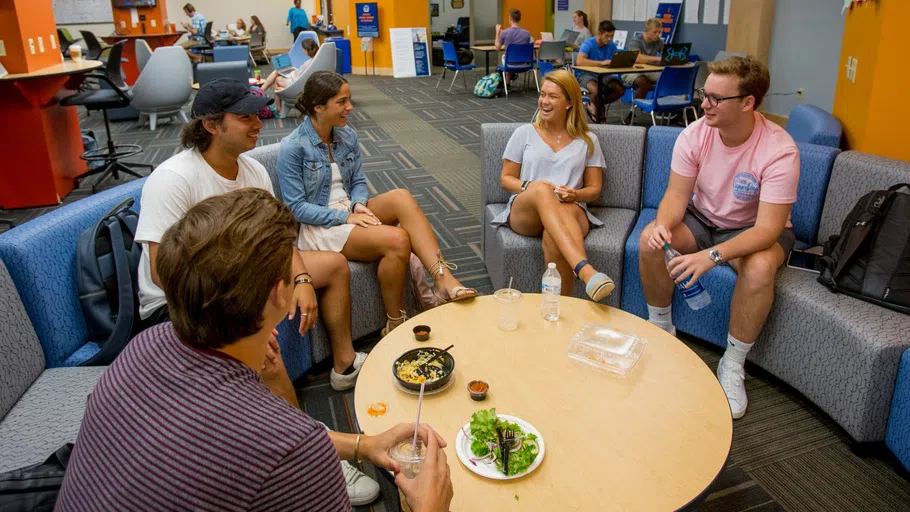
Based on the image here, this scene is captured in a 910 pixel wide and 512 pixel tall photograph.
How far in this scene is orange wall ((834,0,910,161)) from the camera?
276 centimetres

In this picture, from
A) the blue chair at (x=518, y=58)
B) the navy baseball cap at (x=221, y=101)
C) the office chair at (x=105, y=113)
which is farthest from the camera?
the blue chair at (x=518, y=58)

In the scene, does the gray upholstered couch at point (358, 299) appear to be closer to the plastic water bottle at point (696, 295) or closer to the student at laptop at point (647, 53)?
the plastic water bottle at point (696, 295)

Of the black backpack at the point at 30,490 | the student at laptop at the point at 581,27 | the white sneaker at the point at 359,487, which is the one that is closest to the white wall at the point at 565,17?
the student at laptop at the point at 581,27

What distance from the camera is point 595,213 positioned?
326 centimetres

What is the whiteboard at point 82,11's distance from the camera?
1412 centimetres

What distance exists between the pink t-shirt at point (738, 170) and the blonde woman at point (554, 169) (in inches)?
18.8

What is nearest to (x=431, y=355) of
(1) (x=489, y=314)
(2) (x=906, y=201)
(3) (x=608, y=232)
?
(1) (x=489, y=314)

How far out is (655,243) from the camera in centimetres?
259

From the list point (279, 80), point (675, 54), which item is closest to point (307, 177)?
point (675, 54)

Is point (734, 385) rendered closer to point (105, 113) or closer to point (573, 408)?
point (573, 408)

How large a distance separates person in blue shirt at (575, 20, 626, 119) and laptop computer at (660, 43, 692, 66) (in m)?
0.61

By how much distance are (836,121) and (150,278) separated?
316 centimetres

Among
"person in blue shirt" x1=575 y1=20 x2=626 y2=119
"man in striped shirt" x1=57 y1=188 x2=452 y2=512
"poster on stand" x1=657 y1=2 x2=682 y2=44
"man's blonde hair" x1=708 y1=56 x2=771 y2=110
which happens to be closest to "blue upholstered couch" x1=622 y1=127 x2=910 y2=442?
"man's blonde hair" x1=708 y1=56 x2=771 y2=110

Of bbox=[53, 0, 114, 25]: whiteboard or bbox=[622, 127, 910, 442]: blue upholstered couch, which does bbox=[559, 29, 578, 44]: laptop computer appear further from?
bbox=[53, 0, 114, 25]: whiteboard
